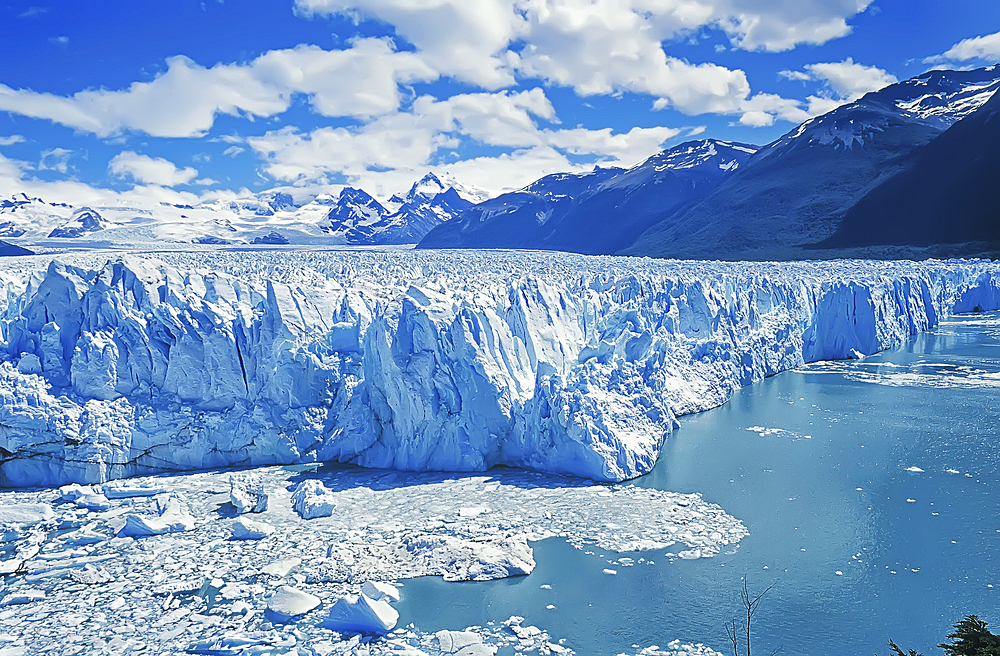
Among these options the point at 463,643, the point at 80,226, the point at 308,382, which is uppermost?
the point at 80,226

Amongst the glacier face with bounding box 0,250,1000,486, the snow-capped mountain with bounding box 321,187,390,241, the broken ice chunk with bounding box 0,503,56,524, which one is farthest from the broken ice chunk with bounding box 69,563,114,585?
the snow-capped mountain with bounding box 321,187,390,241

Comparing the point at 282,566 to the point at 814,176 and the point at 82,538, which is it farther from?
the point at 814,176

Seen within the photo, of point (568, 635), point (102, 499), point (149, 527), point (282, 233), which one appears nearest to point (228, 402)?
point (102, 499)

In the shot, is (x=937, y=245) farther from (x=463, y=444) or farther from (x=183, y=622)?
(x=183, y=622)

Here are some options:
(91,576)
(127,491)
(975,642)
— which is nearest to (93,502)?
(127,491)

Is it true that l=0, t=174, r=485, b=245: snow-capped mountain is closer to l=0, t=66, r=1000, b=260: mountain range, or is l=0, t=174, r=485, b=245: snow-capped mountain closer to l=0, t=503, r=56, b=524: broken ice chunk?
l=0, t=66, r=1000, b=260: mountain range

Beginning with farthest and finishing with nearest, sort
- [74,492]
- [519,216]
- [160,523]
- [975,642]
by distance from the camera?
[519,216] → [74,492] → [160,523] → [975,642]

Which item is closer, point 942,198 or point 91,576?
point 91,576
